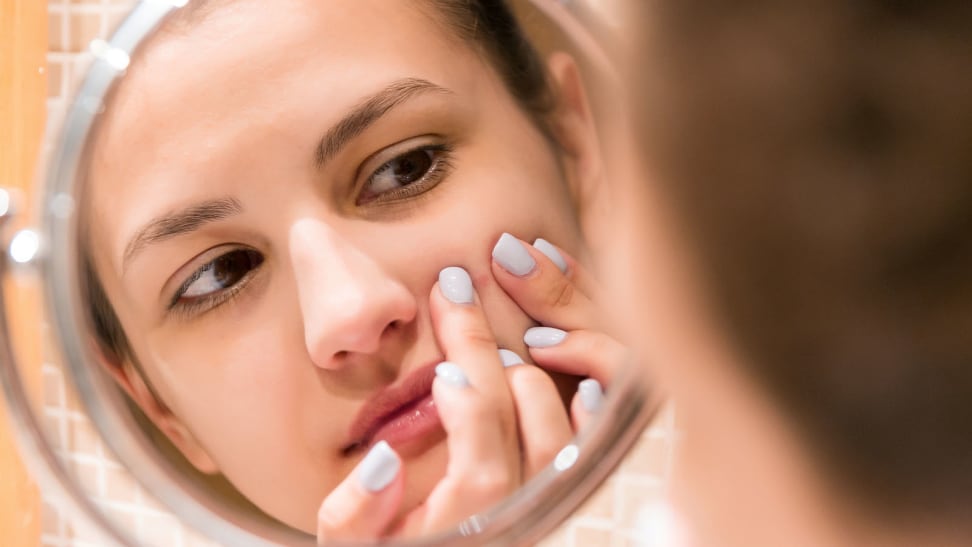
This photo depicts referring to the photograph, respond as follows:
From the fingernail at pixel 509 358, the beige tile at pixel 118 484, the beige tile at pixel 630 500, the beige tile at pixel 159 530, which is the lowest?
the beige tile at pixel 630 500

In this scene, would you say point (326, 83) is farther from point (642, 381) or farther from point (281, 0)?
point (642, 381)

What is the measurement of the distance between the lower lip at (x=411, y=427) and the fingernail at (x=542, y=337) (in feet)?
0.24

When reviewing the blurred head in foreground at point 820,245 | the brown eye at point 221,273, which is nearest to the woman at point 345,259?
the brown eye at point 221,273

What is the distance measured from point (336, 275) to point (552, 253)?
5.6 inches

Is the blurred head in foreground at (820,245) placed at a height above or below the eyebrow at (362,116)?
below

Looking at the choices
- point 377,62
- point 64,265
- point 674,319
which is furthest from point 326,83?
point 674,319

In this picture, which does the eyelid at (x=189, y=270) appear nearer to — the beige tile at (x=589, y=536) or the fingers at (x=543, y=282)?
the fingers at (x=543, y=282)

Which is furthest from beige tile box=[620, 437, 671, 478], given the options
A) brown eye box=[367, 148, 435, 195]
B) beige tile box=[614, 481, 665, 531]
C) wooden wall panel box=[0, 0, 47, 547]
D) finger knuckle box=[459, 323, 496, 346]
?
wooden wall panel box=[0, 0, 47, 547]

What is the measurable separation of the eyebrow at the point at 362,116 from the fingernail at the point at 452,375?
0.14m

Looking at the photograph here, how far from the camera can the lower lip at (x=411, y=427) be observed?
50 centimetres

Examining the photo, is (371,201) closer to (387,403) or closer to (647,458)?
(387,403)

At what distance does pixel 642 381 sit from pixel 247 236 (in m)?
0.25

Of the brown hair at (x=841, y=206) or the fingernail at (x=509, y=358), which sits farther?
the fingernail at (x=509, y=358)

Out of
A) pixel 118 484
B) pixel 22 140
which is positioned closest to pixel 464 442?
pixel 118 484
